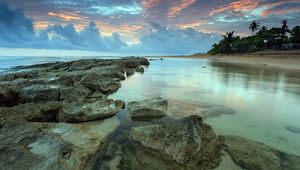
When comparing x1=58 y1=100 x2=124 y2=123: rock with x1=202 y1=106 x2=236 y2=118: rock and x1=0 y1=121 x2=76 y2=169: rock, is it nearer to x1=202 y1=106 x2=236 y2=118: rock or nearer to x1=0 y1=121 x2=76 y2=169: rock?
x1=0 y1=121 x2=76 y2=169: rock

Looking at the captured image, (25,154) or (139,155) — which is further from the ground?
(25,154)

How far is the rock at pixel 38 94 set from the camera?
7.14 meters

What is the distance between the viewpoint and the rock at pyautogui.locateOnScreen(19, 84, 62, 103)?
7137mm

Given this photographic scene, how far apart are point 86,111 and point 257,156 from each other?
4.00 metres

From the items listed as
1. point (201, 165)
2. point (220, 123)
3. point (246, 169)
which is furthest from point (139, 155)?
point (220, 123)

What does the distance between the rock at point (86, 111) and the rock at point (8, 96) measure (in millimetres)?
2599

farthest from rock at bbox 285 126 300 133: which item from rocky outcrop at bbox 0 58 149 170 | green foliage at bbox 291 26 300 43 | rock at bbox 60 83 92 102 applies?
green foliage at bbox 291 26 300 43

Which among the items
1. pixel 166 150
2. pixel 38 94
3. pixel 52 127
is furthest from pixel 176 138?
pixel 38 94

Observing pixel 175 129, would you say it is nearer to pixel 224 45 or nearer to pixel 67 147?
pixel 67 147

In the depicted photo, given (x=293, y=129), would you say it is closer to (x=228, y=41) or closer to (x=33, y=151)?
(x=33, y=151)

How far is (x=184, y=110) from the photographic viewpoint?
6.98 meters

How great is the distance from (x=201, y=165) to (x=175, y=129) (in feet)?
2.42

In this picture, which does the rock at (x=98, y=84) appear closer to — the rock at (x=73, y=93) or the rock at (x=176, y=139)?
the rock at (x=73, y=93)

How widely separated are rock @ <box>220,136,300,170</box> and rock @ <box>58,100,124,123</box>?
3125 mm
